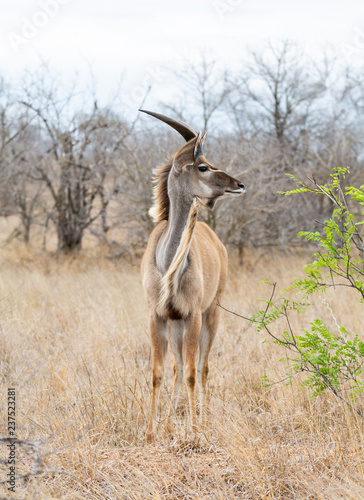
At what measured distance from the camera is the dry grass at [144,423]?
3148 mm

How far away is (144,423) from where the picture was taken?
14.3ft

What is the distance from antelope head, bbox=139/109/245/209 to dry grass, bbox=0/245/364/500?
1533 millimetres

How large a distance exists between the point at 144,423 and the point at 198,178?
197 cm

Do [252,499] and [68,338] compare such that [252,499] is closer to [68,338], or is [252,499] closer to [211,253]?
[211,253]

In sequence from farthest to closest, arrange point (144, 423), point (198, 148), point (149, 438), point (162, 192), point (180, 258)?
point (162, 192), point (198, 148), point (180, 258), point (144, 423), point (149, 438)

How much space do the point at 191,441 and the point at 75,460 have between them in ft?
2.71

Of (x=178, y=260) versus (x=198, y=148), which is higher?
(x=198, y=148)

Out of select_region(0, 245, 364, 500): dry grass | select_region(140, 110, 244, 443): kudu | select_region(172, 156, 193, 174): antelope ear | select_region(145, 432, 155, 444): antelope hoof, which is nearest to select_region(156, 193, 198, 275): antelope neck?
select_region(140, 110, 244, 443): kudu

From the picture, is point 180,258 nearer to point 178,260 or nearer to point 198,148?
point 178,260

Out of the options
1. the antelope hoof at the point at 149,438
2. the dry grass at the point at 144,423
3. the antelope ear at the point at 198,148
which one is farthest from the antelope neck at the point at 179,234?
the antelope hoof at the point at 149,438

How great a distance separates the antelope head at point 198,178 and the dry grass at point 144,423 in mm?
1533

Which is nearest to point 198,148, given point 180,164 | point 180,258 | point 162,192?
point 180,164

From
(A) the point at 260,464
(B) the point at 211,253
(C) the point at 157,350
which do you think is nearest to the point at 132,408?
(C) the point at 157,350

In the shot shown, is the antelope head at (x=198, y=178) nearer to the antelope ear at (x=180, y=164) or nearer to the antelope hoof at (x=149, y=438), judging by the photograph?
the antelope ear at (x=180, y=164)
